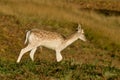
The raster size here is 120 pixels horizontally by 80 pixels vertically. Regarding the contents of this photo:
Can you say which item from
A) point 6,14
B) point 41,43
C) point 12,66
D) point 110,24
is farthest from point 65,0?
point 12,66

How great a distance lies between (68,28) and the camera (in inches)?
1086

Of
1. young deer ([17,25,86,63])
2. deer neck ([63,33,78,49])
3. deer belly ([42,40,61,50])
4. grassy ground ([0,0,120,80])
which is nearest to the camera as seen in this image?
grassy ground ([0,0,120,80])

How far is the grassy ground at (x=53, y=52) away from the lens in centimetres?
1179

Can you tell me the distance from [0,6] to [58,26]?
5138mm

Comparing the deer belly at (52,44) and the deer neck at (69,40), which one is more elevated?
the deer belly at (52,44)

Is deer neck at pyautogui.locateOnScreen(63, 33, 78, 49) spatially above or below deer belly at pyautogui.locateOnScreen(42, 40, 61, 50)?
below

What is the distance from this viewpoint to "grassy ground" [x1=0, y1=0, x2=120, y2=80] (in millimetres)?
11789

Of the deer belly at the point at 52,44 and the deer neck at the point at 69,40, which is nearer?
the deer belly at the point at 52,44

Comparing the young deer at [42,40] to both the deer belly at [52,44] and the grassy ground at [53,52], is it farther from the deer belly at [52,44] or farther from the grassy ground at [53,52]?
the grassy ground at [53,52]

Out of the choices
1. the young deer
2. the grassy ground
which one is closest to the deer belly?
the young deer

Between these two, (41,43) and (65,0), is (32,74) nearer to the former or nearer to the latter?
(41,43)

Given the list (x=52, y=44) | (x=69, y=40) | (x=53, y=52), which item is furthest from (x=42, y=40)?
(x=53, y=52)

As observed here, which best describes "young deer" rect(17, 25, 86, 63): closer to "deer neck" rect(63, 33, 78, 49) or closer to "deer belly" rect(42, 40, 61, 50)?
"deer belly" rect(42, 40, 61, 50)

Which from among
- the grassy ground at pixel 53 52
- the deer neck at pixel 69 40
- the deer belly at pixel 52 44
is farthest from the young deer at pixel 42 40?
the grassy ground at pixel 53 52
